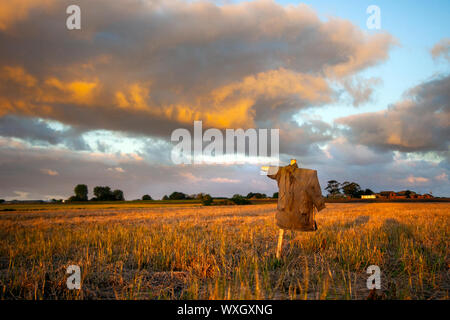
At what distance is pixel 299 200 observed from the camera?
20.7 ft

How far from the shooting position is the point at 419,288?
4.75m

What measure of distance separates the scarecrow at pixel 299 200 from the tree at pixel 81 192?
7292cm

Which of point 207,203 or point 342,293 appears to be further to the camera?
point 207,203

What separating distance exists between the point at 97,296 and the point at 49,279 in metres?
1.59

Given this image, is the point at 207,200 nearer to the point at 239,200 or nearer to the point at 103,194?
the point at 239,200

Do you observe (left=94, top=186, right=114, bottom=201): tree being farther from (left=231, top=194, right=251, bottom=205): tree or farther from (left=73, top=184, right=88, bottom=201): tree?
(left=231, top=194, right=251, bottom=205): tree

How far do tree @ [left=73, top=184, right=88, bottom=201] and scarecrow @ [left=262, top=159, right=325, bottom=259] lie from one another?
2871 inches

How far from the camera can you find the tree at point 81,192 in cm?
6743

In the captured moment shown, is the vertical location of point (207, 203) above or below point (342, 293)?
below

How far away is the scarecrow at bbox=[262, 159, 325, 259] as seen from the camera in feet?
20.6
